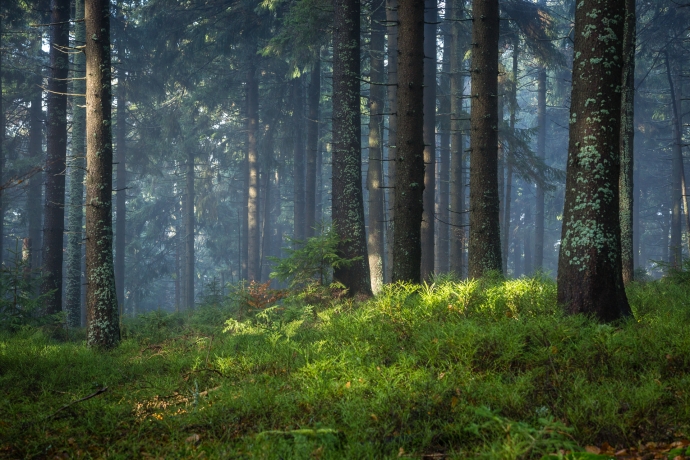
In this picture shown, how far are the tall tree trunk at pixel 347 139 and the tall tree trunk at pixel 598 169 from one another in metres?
5.89

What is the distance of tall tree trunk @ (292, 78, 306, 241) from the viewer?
91.8ft

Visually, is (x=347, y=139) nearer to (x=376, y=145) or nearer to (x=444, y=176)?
(x=376, y=145)

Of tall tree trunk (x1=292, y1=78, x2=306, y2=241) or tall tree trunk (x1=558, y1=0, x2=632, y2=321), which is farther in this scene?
tall tree trunk (x1=292, y1=78, x2=306, y2=241)

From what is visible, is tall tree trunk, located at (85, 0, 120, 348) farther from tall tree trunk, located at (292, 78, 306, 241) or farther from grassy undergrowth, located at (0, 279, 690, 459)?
tall tree trunk, located at (292, 78, 306, 241)

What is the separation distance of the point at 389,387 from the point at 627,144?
9825 mm

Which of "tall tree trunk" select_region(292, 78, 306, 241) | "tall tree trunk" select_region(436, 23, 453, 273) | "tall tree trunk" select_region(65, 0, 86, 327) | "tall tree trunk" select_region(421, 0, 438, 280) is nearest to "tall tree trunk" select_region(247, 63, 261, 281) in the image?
"tall tree trunk" select_region(292, 78, 306, 241)

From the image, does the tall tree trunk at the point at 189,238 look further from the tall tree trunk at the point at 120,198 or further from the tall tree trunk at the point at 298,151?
the tall tree trunk at the point at 298,151

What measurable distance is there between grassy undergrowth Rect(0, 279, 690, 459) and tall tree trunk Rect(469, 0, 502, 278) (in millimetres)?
2110

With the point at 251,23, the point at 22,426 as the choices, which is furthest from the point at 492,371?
the point at 251,23

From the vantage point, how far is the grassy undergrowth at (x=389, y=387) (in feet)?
14.8

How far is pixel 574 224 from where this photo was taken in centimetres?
752

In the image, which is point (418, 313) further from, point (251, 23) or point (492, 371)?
point (251, 23)

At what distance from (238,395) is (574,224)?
522 centimetres

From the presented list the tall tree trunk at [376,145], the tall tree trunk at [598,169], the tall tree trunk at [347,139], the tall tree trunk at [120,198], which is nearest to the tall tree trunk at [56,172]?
the tall tree trunk at [347,139]
